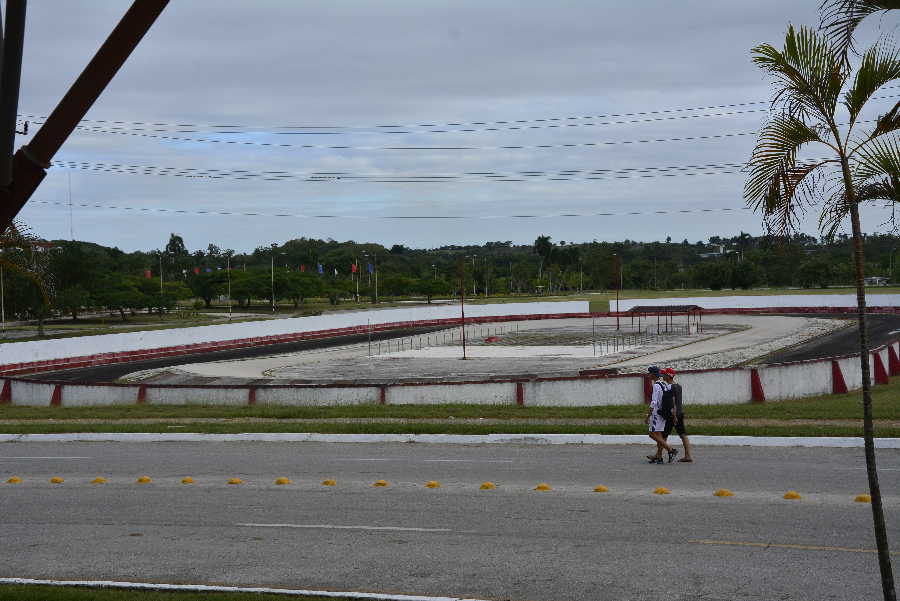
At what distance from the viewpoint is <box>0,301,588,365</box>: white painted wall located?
4722cm

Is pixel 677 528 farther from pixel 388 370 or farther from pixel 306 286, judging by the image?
pixel 306 286

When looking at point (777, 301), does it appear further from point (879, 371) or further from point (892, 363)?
point (879, 371)

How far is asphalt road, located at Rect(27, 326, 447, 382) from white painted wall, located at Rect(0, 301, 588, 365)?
1.85m

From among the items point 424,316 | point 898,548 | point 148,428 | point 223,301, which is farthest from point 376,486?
point 223,301

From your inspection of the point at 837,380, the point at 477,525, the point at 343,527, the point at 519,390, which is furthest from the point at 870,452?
the point at 837,380

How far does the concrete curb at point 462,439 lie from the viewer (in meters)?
18.4

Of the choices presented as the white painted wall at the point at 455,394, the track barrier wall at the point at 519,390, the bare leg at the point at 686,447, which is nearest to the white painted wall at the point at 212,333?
the track barrier wall at the point at 519,390

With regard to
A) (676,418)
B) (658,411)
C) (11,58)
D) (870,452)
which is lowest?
(676,418)

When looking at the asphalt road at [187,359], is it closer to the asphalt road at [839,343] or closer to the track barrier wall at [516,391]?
the track barrier wall at [516,391]

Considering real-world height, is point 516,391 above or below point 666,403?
below

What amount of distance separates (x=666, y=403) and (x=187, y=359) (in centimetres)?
3922

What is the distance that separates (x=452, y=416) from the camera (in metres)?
24.0

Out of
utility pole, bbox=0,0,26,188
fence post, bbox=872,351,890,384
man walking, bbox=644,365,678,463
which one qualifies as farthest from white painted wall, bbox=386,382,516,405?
utility pole, bbox=0,0,26,188

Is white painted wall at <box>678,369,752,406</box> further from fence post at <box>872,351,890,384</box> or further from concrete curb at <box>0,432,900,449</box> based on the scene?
fence post at <box>872,351,890,384</box>
